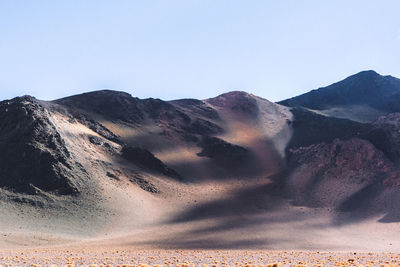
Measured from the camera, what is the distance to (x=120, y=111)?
96000mm

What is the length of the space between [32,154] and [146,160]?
21578mm

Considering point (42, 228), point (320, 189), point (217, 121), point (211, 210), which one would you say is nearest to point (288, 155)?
point (320, 189)

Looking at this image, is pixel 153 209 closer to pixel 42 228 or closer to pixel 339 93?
pixel 42 228

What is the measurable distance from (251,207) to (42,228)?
105 ft

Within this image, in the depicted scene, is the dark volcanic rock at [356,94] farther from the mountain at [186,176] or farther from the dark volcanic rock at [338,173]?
the dark volcanic rock at [338,173]

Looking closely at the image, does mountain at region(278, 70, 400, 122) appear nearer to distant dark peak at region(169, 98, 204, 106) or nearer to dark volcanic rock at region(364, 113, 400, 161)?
dark volcanic rock at region(364, 113, 400, 161)

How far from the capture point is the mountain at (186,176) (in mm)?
49969

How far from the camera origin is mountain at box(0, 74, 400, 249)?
164ft

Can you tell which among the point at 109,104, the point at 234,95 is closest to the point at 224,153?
the point at 109,104

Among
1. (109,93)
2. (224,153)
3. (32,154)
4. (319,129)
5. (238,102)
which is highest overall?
(109,93)

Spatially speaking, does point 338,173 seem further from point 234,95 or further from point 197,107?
point 234,95

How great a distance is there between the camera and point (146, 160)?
76875 millimetres

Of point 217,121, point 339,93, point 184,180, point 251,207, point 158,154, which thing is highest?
point 339,93

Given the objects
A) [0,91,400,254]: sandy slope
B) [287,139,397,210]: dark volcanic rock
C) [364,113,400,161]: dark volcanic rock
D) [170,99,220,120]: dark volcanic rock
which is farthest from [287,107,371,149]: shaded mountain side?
[170,99,220,120]: dark volcanic rock
